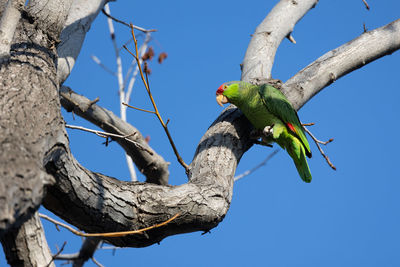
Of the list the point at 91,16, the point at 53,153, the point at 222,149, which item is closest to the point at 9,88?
the point at 53,153

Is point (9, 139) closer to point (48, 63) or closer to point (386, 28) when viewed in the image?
point (48, 63)

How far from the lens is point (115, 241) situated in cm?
237

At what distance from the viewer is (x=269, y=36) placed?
458cm

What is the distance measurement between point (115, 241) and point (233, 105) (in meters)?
2.17

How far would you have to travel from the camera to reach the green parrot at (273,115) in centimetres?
385

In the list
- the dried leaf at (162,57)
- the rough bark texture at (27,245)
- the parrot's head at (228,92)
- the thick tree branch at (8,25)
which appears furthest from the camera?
the dried leaf at (162,57)

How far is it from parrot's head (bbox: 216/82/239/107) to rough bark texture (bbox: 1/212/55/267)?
2713mm

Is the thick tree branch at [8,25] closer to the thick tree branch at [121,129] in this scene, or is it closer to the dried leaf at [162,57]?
the thick tree branch at [121,129]

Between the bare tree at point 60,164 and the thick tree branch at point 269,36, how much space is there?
45 cm

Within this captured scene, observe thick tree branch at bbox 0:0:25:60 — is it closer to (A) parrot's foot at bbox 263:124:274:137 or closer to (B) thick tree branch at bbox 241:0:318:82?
(A) parrot's foot at bbox 263:124:274:137

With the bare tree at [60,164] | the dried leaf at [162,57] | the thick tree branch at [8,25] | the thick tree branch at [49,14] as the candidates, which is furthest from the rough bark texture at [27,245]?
the dried leaf at [162,57]

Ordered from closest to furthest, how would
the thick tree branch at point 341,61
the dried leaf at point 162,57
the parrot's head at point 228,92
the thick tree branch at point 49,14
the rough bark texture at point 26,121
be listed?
the rough bark texture at point 26,121 < the thick tree branch at point 49,14 < the thick tree branch at point 341,61 < the parrot's head at point 228,92 < the dried leaf at point 162,57

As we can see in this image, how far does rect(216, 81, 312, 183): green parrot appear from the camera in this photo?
3.85m

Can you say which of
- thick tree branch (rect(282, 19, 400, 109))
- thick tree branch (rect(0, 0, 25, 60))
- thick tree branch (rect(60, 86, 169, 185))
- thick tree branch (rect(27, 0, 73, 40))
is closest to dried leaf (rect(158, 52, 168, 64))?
thick tree branch (rect(60, 86, 169, 185))
